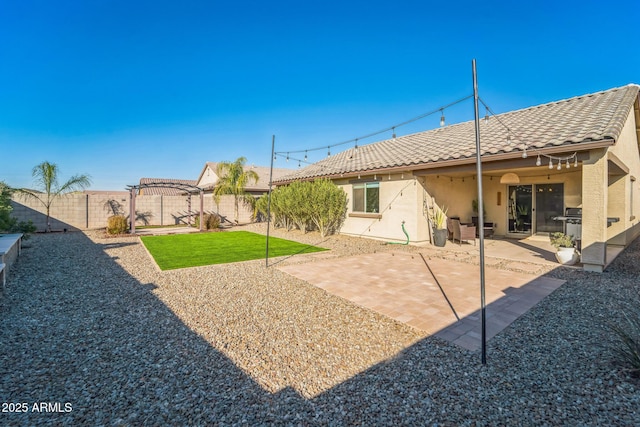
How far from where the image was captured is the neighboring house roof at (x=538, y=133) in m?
7.17

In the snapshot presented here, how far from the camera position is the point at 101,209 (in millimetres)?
17438

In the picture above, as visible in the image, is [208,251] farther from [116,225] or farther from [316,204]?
[116,225]

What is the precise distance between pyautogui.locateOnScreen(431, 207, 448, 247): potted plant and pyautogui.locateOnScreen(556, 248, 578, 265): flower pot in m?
3.58

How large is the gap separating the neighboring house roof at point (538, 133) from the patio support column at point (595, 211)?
52cm

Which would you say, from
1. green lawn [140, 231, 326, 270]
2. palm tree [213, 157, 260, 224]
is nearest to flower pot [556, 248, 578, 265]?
green lawn [140, 231, 326, 270]

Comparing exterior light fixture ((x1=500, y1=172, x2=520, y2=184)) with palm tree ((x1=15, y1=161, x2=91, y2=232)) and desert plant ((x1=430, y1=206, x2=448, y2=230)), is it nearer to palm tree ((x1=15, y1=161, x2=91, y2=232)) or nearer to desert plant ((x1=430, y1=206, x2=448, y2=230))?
desert plant ((x1=430, y1=206, x2=448, y2=230))

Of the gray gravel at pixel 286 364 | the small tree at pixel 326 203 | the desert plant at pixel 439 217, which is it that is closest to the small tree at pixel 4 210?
the gray gravel at pixel 286 364

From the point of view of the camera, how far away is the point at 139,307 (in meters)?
4.87

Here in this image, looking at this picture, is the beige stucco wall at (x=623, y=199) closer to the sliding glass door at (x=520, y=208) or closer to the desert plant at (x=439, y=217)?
the sliding glass door at (x=520, y=208)

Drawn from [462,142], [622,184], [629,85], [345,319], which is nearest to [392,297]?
[345,319]

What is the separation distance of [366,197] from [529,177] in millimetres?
6364

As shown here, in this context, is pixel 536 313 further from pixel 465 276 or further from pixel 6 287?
pixel 6 287

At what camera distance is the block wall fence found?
15359mm

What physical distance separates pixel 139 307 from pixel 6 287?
3259 millimetres
